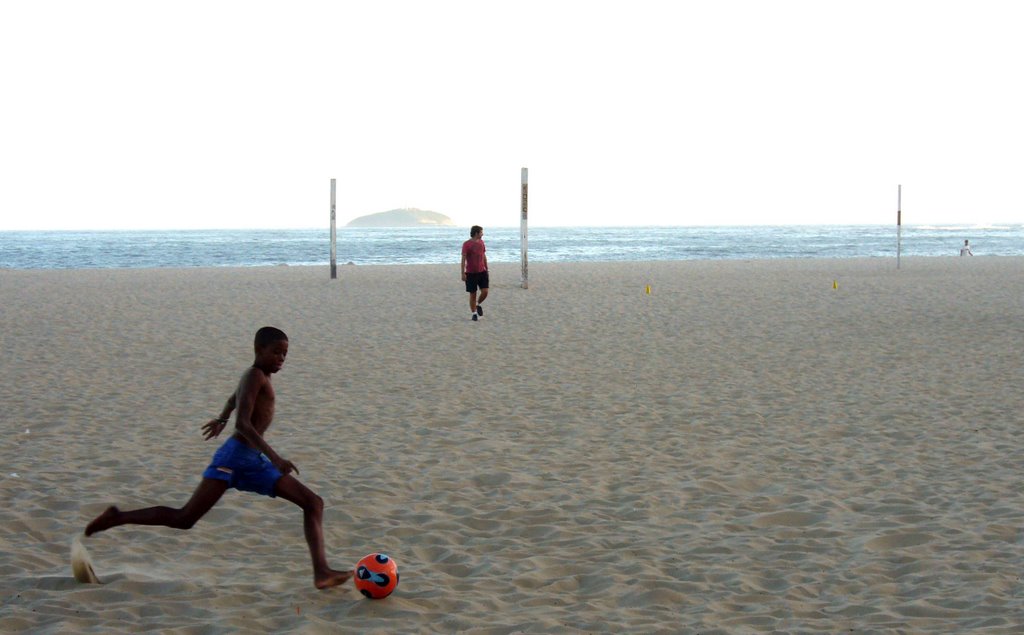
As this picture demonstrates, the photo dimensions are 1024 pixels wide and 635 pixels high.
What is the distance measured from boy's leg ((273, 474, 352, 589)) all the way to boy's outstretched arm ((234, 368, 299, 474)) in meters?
0.09

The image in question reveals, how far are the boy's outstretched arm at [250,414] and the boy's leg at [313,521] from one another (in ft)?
0.28

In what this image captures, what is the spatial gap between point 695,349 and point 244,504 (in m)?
7.62

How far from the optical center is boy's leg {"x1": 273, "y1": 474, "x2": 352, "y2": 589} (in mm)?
4266

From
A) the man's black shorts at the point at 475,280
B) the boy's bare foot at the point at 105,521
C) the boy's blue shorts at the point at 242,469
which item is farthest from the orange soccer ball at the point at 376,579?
the man's black shorts at the point at 475,280

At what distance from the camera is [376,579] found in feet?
14.1

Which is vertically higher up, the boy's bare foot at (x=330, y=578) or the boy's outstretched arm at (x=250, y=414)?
the boy's outstretched arm at (x=250, y=414)

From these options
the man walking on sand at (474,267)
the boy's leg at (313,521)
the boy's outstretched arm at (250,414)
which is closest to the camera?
the boy's outstretched arm at (250,414)

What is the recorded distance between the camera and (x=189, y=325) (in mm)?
15508

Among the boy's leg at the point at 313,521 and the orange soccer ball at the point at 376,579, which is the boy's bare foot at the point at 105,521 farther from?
the orange soccer ball at the point at 376,579

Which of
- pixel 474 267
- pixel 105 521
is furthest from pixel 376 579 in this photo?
pixel 474 267

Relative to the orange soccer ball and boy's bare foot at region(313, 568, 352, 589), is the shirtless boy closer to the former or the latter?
boy's bare foot at region(313, 568, 352, 589)

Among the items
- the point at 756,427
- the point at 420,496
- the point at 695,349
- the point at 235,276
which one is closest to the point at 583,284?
the point at 235,276

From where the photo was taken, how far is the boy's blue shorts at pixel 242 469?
4.24 meters

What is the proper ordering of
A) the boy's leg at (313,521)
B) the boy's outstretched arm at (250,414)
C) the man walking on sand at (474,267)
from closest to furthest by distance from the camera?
the boy's outstretched arm at (250,414) → the boy's leg at (313,521) → the man walking on sand at (474,267)
